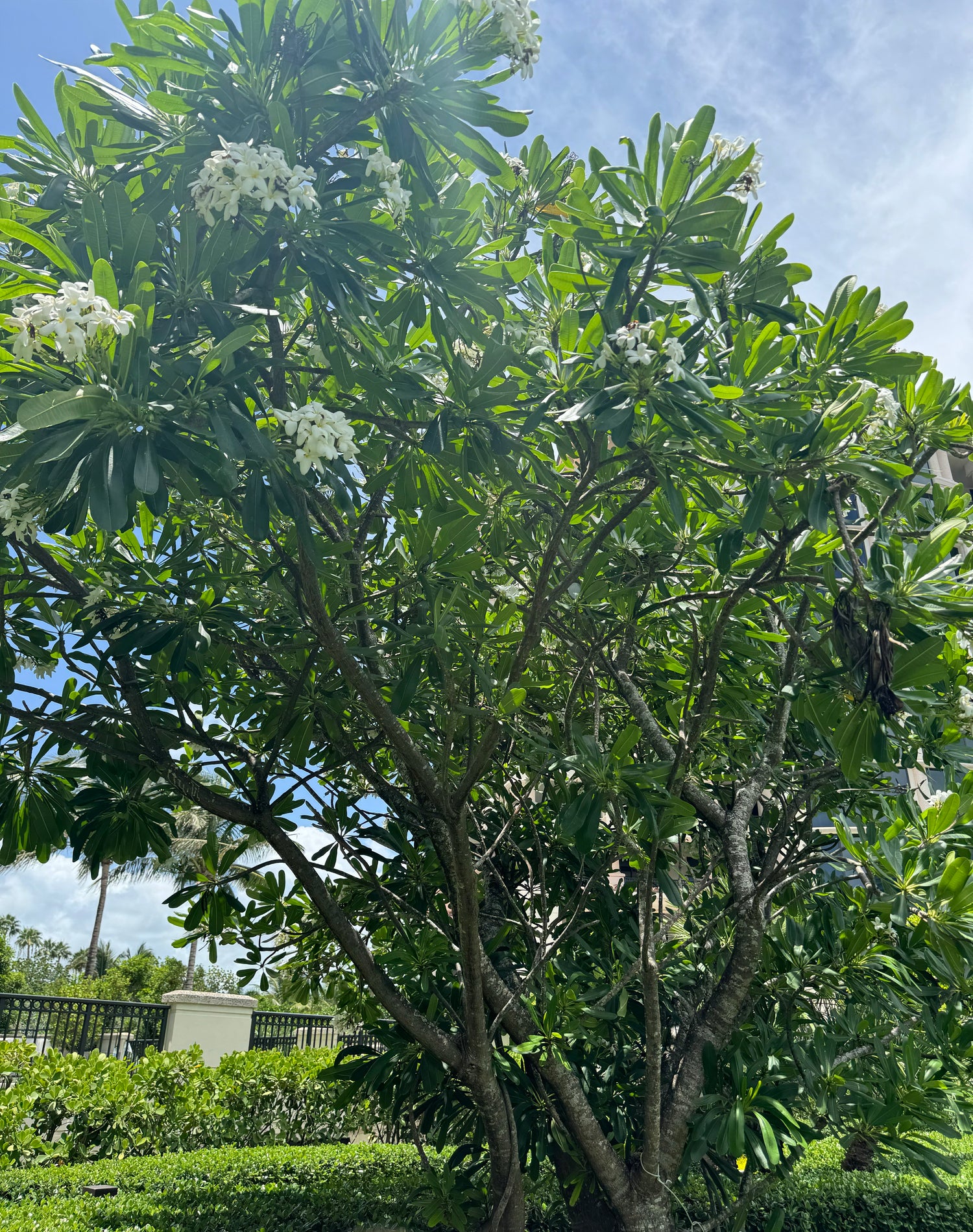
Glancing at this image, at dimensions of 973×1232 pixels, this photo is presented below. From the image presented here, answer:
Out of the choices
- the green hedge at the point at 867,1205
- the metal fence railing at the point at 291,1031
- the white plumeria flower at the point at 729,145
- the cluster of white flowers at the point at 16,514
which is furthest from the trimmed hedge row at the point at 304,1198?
the metal fence railing at the point at 291,1031

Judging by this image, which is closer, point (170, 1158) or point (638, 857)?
point (638, 857)

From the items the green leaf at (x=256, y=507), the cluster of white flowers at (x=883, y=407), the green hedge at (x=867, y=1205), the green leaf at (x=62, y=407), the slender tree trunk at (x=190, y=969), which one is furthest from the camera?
the slender tree trunk at (x=190, y=969)

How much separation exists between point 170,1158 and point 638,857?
5.10 meters

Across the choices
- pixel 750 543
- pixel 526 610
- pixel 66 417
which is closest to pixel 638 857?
pixel 526 610

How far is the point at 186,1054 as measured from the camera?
28.4 feet

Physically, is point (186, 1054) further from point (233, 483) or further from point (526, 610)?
point (233, 483)

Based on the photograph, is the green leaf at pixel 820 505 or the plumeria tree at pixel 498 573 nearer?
the plumeria tree at pixel 498 573

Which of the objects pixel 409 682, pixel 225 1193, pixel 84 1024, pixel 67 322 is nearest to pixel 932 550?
pixel 409 682

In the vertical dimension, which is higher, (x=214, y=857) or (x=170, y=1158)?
(x=214, y=857)

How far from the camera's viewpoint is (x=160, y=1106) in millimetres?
7977

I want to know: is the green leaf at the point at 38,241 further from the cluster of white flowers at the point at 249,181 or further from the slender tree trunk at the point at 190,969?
the slender tree trunk at the point at 190,969

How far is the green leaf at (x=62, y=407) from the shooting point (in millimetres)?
1715

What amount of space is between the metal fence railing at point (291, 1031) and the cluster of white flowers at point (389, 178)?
1233 cm

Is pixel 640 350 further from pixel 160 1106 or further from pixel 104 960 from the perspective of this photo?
pixel 104 960
